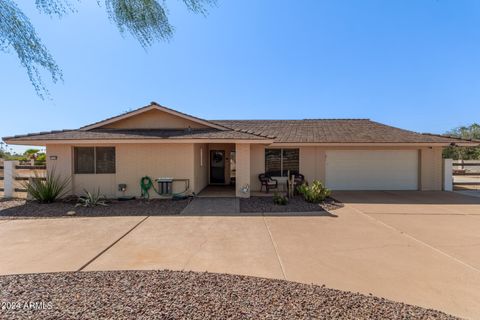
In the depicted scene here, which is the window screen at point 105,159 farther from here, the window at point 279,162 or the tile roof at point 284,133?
the window at point 279,162

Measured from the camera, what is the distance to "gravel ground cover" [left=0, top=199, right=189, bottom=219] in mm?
8589

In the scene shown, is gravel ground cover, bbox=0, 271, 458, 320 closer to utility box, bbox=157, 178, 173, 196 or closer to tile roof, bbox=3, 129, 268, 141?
utility box, bbox=157, 178, 173, 196

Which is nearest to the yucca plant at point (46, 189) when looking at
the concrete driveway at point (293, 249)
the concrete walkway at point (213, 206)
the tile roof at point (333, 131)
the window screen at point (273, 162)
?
the concrete driveway at point (293, 249)

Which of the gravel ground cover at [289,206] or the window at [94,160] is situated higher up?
the window at [94,160]

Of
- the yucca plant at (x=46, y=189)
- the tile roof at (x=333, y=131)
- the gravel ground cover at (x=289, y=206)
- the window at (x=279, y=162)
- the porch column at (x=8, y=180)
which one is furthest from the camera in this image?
the window at (x=279, y=162)

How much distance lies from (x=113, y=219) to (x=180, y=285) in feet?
17.3

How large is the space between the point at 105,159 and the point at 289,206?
834cm

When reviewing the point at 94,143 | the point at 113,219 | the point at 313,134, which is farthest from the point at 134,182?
the point at 313,134

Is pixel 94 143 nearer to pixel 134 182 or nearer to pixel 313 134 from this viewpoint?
pixel 134 182

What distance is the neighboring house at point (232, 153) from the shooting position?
11188mm

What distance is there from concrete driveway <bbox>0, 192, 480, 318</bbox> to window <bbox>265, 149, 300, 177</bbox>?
5.77 metres

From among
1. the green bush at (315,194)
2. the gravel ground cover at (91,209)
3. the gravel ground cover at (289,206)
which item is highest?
the green bush at (315,194)

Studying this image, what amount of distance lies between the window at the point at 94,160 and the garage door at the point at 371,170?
36.5ft

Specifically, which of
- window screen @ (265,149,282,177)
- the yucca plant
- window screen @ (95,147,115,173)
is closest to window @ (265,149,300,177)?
window screen @ (265,149,282,177)
